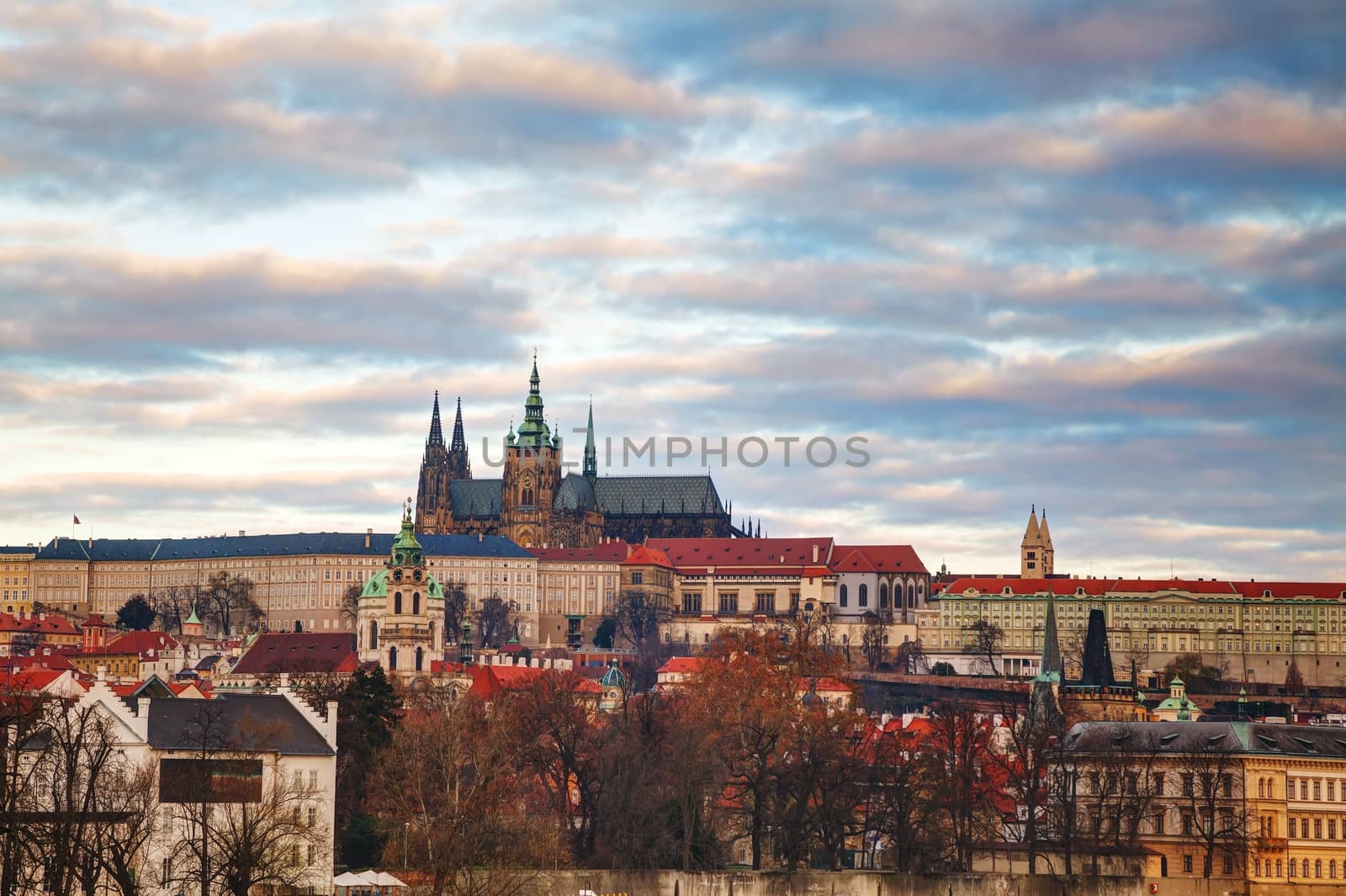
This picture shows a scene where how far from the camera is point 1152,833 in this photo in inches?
3585

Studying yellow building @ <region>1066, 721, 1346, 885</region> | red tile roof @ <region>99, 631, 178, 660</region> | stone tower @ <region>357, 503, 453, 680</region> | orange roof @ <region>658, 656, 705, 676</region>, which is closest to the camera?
yellow building @ <region>1066, 721, 1346, 885</region>

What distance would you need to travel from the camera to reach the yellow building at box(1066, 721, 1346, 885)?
89.4 meters

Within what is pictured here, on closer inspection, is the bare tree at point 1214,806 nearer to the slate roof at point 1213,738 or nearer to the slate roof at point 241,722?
the slate roof at point 1213,738

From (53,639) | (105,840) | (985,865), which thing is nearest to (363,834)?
(105,840)

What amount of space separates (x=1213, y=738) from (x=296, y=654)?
74401mm

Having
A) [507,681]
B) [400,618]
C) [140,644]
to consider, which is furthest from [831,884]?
[140,644]

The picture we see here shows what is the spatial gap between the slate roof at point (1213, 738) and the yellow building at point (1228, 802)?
0.27 ft

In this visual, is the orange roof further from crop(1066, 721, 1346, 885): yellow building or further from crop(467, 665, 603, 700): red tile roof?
crop(1066, 721, 1346, 885): yellow building

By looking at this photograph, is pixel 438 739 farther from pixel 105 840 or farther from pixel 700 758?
pixel 105 840

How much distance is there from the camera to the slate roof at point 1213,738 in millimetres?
94750

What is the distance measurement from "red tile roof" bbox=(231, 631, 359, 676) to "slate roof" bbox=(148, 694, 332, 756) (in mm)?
69453

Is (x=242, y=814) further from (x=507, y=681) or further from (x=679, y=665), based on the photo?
(x=679, y=665)

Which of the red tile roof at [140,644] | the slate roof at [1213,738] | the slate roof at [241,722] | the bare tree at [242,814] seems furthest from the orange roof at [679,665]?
the bare tree at [242,814]

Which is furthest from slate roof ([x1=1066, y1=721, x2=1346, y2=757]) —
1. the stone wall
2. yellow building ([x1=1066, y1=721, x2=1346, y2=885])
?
the stone wall
